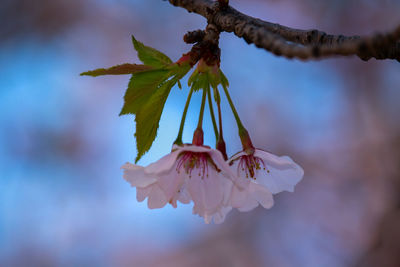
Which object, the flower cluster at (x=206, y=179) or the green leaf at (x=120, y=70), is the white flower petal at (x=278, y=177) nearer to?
the flower cluster at (x=206, y=179)

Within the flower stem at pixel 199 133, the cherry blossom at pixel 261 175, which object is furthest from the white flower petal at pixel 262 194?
the flower stem at pixel 199 133

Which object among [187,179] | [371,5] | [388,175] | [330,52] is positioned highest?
[371,5]

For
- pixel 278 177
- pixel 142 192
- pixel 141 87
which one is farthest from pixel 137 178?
pixel 278 177

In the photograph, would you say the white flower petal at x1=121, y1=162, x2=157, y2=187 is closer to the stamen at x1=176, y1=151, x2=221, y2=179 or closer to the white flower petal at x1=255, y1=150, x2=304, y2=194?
the stamen at x1=176, y1=151, x2=221, y2=179

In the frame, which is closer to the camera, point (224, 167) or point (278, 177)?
point (224, 167)

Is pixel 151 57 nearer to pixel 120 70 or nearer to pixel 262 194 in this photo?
pixel 120 70

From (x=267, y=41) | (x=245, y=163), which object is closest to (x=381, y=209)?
(x=245, y=163)

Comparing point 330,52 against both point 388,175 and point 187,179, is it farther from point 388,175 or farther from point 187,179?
point 388,175

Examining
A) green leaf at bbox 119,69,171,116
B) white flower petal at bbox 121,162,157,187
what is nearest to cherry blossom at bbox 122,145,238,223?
white flower petal at bbox 121,162,157,187
